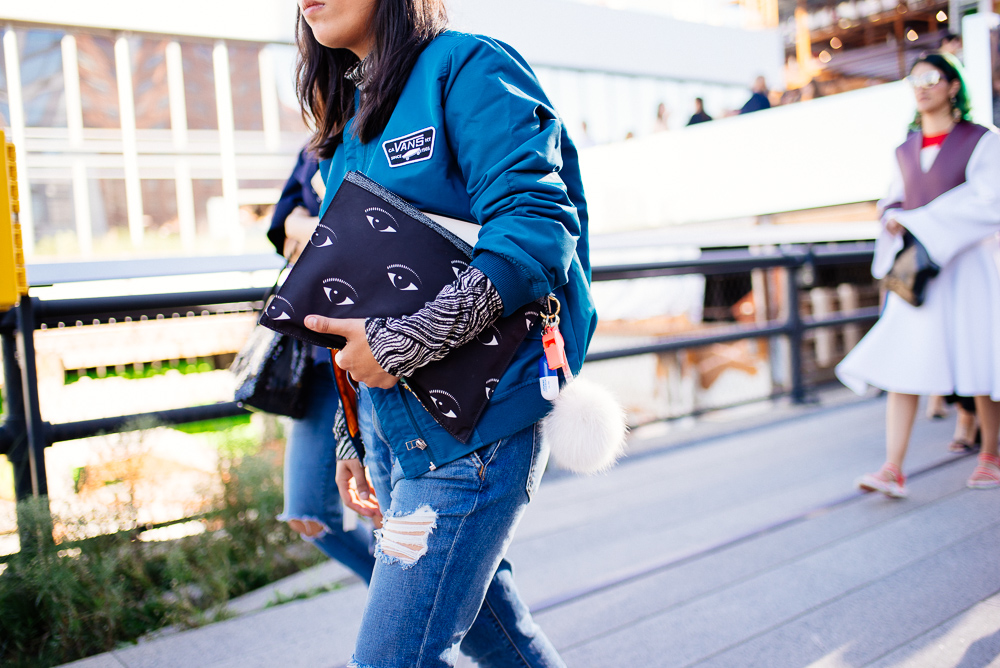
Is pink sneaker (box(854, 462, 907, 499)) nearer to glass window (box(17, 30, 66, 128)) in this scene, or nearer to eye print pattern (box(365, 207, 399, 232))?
eye print pattern (box(365, 207, 399, 232))

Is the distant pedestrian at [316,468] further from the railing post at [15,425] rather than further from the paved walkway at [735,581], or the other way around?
the railing post at [15,425]

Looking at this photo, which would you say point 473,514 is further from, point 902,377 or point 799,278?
point 799,278

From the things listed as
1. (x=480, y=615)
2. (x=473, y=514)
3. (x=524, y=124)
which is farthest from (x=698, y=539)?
(x=524, y=124)

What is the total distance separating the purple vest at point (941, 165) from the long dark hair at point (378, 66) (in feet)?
9.47

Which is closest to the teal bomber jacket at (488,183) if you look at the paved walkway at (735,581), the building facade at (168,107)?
the paved walkway at (735,581)

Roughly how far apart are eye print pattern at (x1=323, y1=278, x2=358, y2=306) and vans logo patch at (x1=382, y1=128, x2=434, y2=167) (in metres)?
0.21

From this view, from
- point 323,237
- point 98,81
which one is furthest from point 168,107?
point 323,237

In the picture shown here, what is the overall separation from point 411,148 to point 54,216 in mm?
21818

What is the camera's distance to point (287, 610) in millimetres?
2605

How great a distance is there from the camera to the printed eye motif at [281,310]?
3.67 ft

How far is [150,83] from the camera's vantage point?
2005 cm

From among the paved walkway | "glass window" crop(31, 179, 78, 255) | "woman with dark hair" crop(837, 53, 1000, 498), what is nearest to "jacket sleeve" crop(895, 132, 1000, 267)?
"woman with dark hair" crop(837, 53, 1000, 498)

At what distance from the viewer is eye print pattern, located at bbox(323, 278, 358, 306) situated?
1.14 meters

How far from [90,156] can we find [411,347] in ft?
73.3
